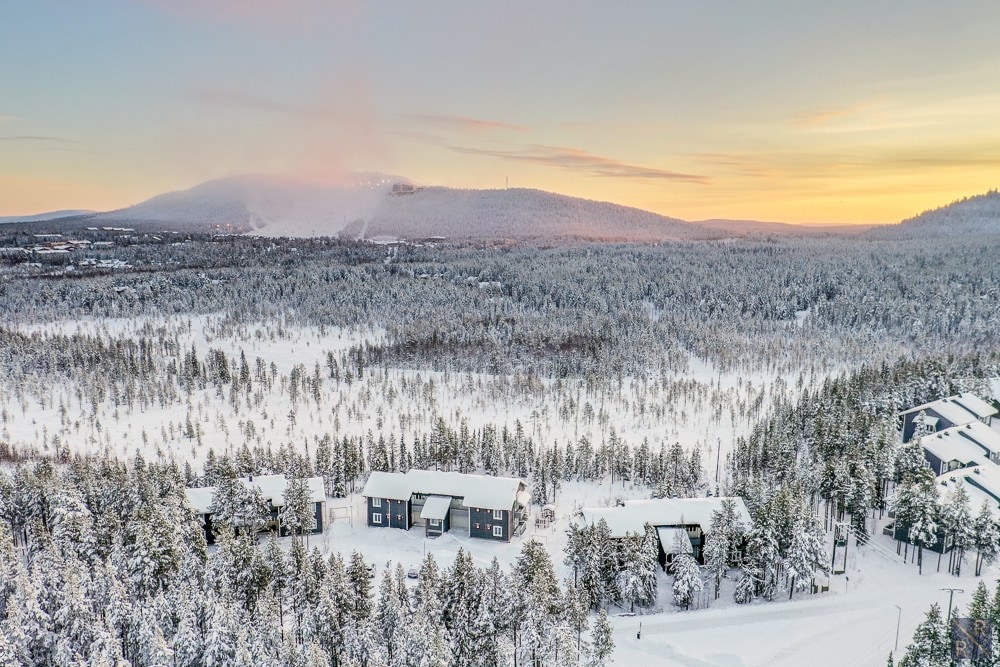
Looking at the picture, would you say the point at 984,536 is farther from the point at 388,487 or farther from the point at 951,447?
the point at 388,487

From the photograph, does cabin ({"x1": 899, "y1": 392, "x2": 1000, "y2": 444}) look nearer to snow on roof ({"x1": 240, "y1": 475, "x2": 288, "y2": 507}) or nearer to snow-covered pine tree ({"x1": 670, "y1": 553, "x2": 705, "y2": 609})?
snow-covered pine tree ({"x1": 670, "y1": 553, "x2": 705, "y2": 609})

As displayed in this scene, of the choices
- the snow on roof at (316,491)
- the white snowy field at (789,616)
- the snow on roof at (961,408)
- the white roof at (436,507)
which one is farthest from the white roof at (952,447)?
the snow on roof at (316,491)

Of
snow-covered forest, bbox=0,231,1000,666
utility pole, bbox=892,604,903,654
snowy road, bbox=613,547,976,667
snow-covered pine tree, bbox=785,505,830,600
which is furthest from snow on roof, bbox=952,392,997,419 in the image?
snow-covered pine tree, bbox=785,505,830,600

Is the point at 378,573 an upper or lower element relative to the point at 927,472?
lower

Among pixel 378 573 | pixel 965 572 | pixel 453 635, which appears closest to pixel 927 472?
pixel 965 572

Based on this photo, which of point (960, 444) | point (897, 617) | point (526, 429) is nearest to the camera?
point (897, 617)

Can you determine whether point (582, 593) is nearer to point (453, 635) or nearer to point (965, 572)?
point (453, 635)

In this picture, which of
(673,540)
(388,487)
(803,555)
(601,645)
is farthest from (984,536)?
(388,487)
